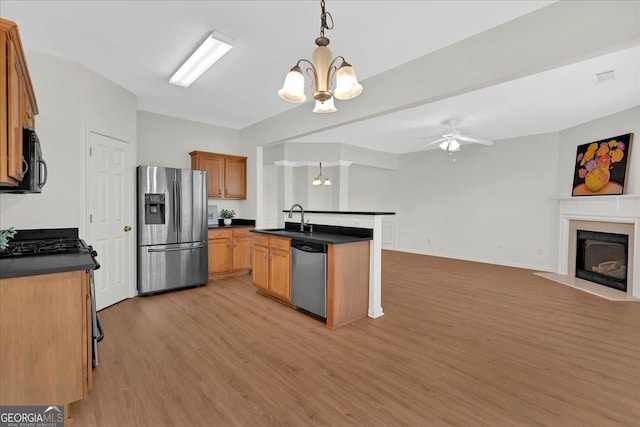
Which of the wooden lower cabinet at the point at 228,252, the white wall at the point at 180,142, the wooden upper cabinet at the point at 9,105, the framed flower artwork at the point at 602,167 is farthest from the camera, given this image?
the wooden lower cabinet at the point at 228,252

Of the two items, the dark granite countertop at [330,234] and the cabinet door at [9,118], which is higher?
the cabinet door at [9,118]

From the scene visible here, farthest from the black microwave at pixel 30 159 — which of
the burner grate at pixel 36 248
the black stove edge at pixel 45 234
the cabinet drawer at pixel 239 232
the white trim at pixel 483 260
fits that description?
the white trim at pixel 483 260

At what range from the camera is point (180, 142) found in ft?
16.9

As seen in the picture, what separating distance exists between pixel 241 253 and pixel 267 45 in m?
3.49

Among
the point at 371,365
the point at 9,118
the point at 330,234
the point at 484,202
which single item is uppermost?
the point at 9,118

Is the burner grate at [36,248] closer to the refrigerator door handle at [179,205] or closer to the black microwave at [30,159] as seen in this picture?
the black microwave at [30,159]

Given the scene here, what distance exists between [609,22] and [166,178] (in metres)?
4.86

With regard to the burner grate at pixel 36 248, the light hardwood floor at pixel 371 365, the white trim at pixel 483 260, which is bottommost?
the light hardwood floor at pixel 371 365

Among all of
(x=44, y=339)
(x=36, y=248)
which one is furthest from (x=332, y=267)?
(x=36, y=248)

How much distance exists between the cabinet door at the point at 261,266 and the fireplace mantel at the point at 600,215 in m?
5.39

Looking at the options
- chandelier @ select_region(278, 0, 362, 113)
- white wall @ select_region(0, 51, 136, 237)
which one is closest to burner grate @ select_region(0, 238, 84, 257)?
white wall @ select_region(0, 51, 136, 237)

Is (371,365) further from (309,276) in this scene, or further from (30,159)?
(30,159)

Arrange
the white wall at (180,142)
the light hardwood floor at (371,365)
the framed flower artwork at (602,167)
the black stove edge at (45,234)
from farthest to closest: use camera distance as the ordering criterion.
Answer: the white wall at (180,142), the framed flower artwork at (602,167), the black stove edge at (45,234), the light hardwood floor at (371,365)

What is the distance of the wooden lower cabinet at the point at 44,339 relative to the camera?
1.59 meters
